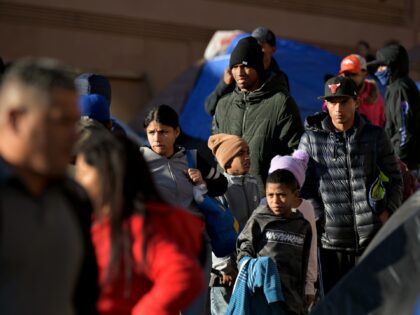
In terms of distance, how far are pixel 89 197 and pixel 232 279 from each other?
397 cm

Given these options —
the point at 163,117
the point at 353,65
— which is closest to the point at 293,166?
the point at 163,117

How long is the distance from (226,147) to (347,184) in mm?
920

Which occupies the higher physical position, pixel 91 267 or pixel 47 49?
pixel 91 267

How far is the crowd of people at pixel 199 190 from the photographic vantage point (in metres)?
3.13

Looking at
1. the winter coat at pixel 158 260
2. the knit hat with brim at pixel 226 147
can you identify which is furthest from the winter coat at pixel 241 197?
the winter coat at pixel 158 260

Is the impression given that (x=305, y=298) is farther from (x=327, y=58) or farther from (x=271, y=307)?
(x=327, y=58)

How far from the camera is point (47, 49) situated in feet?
61.4

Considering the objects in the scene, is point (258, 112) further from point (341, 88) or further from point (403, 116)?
point (403, 116)

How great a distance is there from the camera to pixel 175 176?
276 inches

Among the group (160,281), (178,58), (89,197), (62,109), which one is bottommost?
(178,58)

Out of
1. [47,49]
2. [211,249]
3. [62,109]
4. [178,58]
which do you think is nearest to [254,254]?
[211,249]

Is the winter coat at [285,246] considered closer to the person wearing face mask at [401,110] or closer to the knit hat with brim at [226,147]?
the knit hat with brim at [226,147]

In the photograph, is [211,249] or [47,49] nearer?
[211,249]

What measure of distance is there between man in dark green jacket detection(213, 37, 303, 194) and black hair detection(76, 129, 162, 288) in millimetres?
4381
